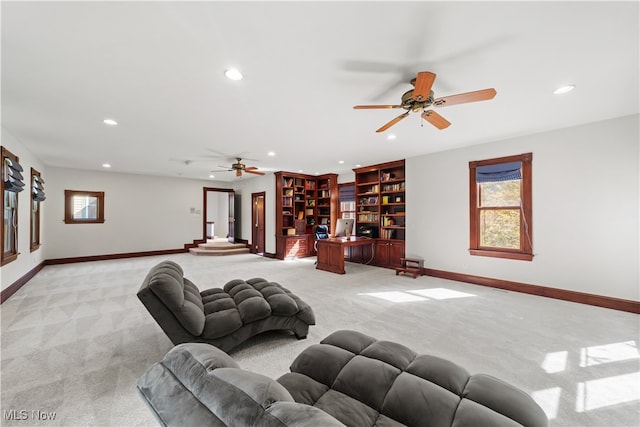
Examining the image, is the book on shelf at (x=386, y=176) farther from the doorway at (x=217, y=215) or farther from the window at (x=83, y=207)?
the window at (x=83, y=207)

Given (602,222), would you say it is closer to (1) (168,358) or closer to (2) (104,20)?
(1) (168,358)

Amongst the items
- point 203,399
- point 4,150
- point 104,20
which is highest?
point 104,20

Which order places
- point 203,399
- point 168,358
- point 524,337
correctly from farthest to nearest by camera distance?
point 524,337
point 168,358
point 203,399

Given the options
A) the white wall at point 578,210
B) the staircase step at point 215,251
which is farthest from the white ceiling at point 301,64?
the staircase step at point 215,251

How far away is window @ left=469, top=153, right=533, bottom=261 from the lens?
461 cm

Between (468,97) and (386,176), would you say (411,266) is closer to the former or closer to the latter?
(386,176)

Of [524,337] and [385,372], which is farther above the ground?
[385,372]

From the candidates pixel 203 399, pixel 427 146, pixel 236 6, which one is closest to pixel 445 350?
pixel 203 399

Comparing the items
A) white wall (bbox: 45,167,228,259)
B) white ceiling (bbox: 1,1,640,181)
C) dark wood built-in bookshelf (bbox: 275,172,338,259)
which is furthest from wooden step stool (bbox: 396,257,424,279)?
white wall (bbox: 45,167,228,259)

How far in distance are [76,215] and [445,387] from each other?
9.81 metres

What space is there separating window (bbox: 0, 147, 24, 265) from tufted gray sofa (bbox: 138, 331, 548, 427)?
507 cm

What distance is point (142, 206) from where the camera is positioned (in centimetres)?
846

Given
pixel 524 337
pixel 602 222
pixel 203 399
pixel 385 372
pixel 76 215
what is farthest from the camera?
pixel 76 215

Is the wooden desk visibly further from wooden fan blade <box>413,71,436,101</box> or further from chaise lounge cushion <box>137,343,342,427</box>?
chaise lounge cushion <box>137,343,342,427</box>
